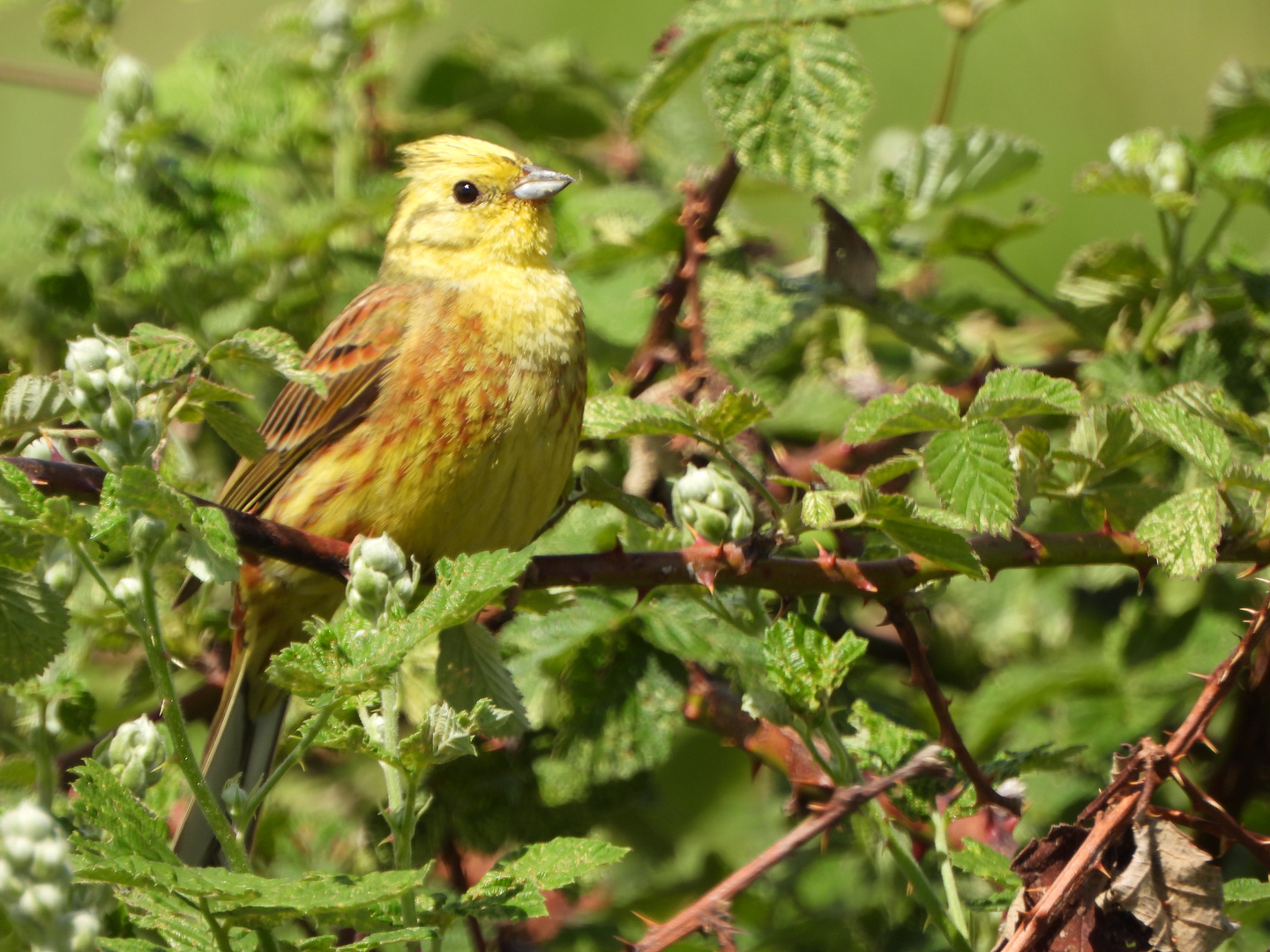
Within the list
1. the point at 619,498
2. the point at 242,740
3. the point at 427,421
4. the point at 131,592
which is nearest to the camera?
the point at 131,592

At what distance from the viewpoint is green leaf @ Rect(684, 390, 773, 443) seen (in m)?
1.86

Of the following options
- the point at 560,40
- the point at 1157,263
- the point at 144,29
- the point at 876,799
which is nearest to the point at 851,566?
the point at 876,799

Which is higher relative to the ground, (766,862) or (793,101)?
(793,101)

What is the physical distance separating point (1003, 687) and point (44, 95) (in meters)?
6.77

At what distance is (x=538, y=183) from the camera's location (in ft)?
10.1

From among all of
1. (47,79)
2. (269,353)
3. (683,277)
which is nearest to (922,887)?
(269,353)


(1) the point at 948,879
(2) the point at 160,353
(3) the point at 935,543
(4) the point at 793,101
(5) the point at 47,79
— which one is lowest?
(1) the point at 948,879

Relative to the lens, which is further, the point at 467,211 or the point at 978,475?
the point at 467,211

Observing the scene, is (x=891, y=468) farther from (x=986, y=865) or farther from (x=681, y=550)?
(x=986, y=865)

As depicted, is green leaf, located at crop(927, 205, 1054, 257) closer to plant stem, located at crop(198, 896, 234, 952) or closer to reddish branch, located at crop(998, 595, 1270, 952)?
reddish branch, located at crop(998, 595, 1270, 952)

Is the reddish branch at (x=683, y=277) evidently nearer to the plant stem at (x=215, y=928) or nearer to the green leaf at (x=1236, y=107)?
the green leaf at (x=1236, y=107)

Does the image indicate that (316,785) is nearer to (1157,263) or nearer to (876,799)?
(876,799)

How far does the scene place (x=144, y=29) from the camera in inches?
305

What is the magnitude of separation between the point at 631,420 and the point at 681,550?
0.69ft
